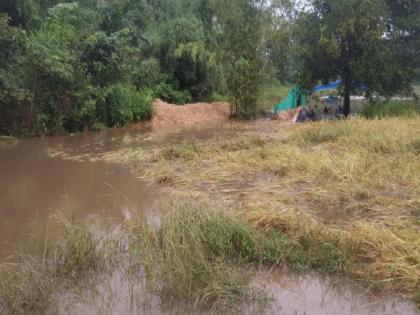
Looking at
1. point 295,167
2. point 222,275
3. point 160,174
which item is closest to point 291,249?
point 222,275

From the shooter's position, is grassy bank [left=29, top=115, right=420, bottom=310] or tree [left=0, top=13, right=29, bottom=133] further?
tree [left=0, top=13, right=29, bottom=133]

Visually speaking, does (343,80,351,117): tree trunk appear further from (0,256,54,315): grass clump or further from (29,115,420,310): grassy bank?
(0,256,54,315): grass clump

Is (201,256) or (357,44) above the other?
(357,44)

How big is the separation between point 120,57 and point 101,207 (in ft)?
33.5

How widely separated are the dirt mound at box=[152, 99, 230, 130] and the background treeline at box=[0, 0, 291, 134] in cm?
66

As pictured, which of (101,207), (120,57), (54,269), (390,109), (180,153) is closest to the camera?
(54,269)

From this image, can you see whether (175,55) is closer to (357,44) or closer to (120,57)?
(120,57)

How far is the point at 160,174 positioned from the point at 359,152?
399cm

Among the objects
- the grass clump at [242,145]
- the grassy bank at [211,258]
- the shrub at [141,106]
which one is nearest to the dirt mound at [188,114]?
the shrub at [141,106]

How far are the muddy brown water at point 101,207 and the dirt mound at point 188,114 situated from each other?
378 cm

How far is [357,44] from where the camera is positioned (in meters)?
18.5

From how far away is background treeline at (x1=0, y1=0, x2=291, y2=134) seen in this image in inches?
585

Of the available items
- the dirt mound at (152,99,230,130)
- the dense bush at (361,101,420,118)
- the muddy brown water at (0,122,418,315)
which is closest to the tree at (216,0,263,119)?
the dirt mound at (152,99,230,130)

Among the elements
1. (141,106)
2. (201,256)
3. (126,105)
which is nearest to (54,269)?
(201,256)
